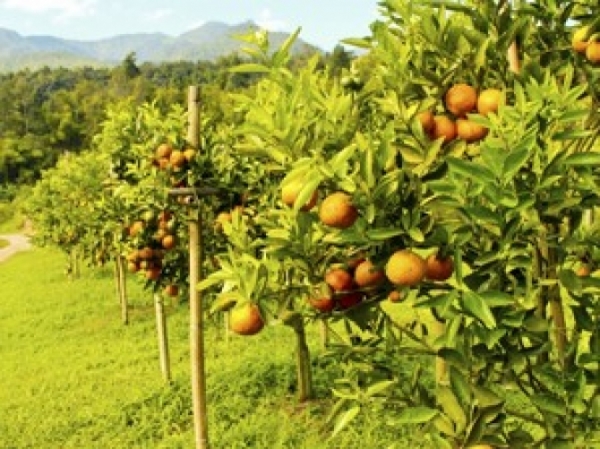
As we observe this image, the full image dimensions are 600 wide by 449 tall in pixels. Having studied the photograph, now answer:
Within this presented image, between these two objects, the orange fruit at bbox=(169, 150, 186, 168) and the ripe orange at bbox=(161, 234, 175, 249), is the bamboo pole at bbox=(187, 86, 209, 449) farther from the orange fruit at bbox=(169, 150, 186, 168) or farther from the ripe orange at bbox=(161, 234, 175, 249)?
the ripe orange at bbox=(161, 234, 175, 249)

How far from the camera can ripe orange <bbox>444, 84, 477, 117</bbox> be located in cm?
233

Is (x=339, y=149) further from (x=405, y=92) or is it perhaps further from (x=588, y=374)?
(x=588, y=374)

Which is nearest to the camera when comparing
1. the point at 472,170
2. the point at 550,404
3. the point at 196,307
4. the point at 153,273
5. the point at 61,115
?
the point at 472,170

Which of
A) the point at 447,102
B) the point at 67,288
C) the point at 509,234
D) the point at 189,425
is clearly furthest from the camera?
the point at 67,288

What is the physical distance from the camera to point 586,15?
7.91 feet

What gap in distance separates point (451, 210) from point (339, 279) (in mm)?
390

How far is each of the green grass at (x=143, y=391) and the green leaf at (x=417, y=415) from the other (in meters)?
2.33

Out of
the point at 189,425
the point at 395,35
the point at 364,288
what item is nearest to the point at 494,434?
the point at 364,288

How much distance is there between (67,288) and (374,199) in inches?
651

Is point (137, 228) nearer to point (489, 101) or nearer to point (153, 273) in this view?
point (153, 273)

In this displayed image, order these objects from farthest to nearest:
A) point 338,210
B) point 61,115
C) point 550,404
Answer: point 61,115 → point 550,404 → point 338,210

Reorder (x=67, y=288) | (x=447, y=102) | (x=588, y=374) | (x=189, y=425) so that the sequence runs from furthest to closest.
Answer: (x=67, y=288)
(x=189, y=425)
(x=447, y=102)
(x=588, y=374)

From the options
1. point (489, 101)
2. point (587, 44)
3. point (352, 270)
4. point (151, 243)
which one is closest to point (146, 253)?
point (151, 243)

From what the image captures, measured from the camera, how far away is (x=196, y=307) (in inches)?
194
